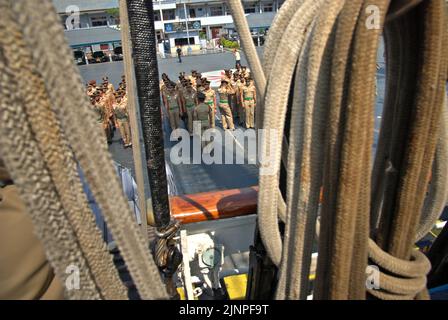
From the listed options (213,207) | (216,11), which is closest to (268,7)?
(216,11)

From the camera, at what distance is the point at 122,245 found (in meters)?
0.32

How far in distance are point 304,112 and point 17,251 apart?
0.48 meters

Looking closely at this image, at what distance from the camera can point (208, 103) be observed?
5.73m

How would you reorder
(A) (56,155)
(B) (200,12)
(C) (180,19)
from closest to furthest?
(A) (56,155) < (C) (180,19) < (B) (200,12)

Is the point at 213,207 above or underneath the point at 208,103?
above

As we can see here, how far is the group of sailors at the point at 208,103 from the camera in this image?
5.56 metres

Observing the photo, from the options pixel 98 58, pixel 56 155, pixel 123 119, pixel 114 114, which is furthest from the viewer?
pixel 98 58

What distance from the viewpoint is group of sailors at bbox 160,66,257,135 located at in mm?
5559

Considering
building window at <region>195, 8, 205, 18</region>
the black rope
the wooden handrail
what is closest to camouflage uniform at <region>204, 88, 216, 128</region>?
the wooden handrail

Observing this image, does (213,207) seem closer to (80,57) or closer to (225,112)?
(225,112)

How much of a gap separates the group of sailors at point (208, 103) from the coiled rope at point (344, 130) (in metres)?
4.88

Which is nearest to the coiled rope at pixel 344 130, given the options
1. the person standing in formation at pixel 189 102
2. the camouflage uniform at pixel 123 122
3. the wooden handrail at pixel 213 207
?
the wooden handrail at pixel 213 207

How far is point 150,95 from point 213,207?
1.21 ft

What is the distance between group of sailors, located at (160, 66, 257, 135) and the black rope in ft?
15.3
